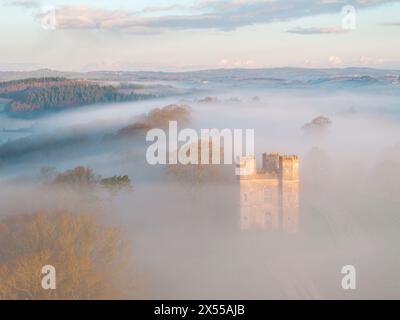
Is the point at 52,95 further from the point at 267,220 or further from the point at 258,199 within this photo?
the point at 267,220

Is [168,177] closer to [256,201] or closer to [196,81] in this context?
[256,201]

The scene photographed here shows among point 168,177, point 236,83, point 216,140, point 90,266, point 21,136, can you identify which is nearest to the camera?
point 90,266

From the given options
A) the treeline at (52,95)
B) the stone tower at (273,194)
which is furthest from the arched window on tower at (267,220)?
the treeline at (52,95)

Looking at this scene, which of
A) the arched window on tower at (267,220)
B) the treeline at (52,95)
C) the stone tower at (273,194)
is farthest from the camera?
the treeline at (52,95)

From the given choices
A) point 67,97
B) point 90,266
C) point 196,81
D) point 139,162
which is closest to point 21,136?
point 67,97

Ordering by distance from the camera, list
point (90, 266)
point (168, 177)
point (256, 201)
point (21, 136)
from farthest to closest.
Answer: point (21, 136), point (168, 177), point (256, 201), point (90, 266)

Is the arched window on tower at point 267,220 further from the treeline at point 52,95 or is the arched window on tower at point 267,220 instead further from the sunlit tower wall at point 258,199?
the treeline at point 52,95
